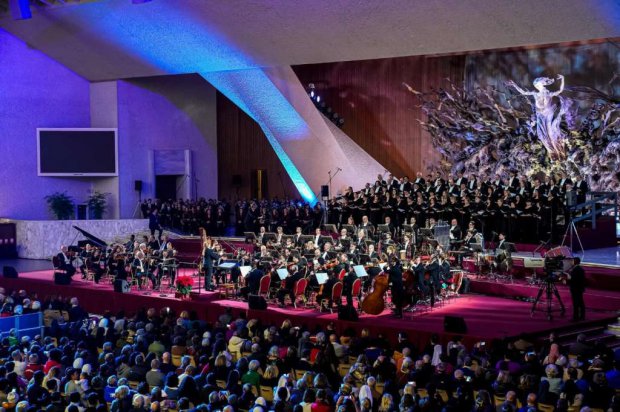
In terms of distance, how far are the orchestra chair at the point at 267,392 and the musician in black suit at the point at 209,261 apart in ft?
24.3

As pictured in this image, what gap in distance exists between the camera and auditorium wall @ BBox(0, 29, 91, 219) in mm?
25359

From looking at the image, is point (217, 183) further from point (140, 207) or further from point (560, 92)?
point (560, 92)

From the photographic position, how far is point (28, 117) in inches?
1014

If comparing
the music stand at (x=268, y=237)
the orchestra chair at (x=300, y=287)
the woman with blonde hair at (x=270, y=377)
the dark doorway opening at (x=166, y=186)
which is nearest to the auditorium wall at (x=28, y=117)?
the dark doorway opening at (x=166, y=186)

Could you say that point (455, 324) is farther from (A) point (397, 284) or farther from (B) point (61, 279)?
(B) point (61, 279)

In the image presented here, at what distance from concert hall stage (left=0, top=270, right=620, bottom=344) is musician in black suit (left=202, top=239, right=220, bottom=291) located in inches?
16.8

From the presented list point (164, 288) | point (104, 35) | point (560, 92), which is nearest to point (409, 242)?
point (164, 288)

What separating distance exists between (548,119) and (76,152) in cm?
1362

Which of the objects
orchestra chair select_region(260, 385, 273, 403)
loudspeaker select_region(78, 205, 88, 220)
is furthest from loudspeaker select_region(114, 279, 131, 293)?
loudspeaker select_region(78, 205, 88, 220)

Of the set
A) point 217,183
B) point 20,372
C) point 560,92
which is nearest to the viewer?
point 20,372

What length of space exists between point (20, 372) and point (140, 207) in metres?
15.5

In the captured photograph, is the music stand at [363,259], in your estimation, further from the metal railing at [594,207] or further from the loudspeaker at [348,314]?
the metal railing at [594,207]

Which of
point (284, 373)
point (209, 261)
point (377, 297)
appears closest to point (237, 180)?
point (209, 261)

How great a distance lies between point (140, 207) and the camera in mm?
26609
